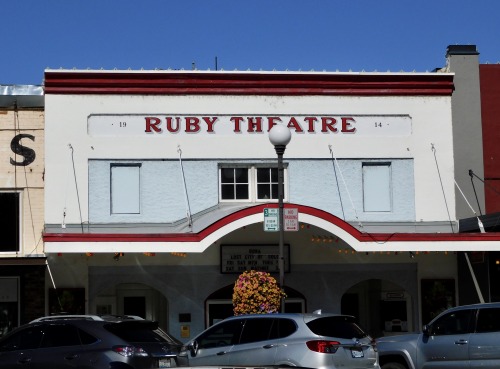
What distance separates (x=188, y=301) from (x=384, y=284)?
18.1 feet

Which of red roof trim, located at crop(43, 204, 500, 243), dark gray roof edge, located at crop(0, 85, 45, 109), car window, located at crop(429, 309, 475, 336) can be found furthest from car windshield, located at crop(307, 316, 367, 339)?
dark gray roof edge, located at crop(0, 85, 45, 109)

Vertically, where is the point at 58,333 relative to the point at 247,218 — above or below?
below

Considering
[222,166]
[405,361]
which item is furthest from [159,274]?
[405,361]

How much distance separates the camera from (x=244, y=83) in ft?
84.7

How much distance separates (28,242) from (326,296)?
7647 mm

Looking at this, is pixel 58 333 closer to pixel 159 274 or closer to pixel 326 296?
pixel 159 274

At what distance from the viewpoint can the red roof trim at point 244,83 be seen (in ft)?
83.4

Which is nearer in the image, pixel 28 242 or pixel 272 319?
pixel 272 319

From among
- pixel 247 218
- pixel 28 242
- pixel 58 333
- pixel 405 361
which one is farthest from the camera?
pixel 28 242

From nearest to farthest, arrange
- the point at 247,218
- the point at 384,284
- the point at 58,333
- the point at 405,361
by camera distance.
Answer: the point at 58,333 < the point at 405,361 < the point at 247,218 < the point at 384,284

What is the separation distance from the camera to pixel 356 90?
26219mm

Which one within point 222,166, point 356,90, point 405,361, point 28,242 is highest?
point 356,90

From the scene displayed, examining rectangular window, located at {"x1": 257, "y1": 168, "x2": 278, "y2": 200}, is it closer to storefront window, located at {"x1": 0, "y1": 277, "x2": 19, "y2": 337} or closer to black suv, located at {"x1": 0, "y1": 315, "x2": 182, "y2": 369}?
storefront window, located at {"x1": 0, "y1": 277, "x2": 19, "y2": 337}

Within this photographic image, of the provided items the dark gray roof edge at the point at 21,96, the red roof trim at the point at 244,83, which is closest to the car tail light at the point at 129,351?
the red roof trim at the point at 244,83
